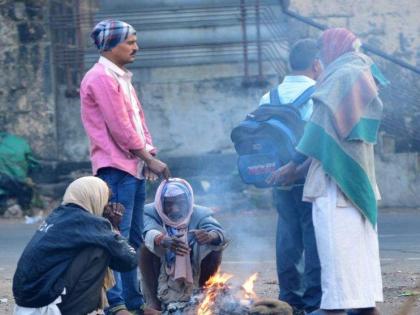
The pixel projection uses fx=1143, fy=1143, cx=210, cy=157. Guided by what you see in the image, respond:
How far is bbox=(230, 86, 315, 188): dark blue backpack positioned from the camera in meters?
7.13

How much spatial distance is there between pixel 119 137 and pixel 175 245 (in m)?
0.77

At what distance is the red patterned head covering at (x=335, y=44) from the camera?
6391 mm

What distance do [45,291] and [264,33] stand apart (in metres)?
8.10

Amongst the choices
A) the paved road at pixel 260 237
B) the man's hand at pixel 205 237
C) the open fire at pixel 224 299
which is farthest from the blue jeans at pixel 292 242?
the paved road at pixel 260 237

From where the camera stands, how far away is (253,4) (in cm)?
1381

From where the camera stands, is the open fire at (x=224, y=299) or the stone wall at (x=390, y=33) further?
the stone wall at (x=390, y=33)

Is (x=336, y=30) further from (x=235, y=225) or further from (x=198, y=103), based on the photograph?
(x=198, y=103)

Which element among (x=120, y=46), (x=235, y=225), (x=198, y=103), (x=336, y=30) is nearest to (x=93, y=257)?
(x=120, y=46)

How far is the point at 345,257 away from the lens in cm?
613

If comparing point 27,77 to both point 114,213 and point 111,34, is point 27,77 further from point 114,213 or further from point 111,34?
point 114,213

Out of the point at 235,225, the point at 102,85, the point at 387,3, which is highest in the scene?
the point at 102,85

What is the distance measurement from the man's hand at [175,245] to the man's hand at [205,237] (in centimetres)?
9

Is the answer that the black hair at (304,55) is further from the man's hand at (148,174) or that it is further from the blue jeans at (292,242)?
the man's hand at (148,174)

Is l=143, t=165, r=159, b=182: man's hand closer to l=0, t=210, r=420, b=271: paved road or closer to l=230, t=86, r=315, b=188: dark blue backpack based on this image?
l=230, t=86, r=315, b=188: dark blue backpack
